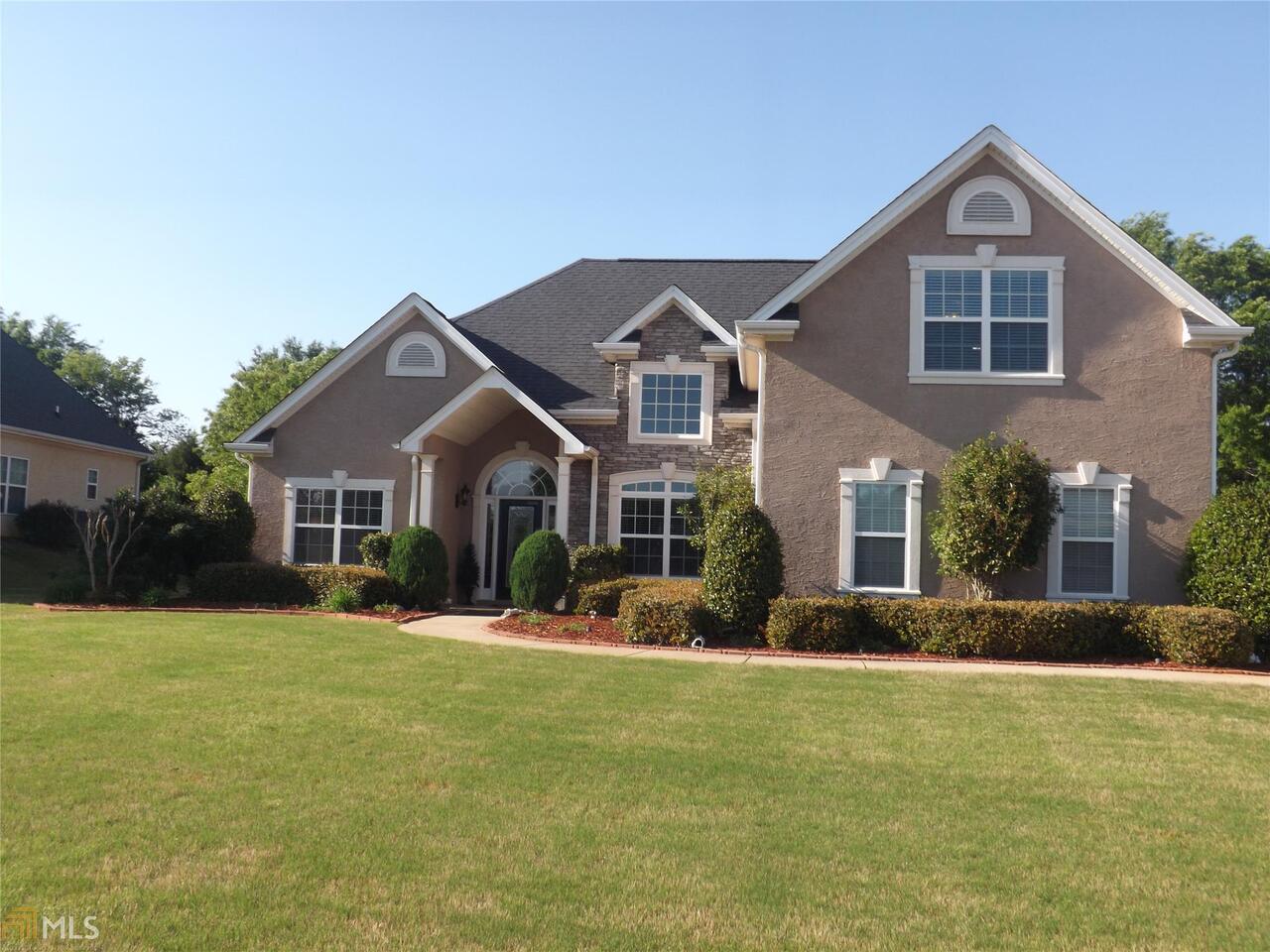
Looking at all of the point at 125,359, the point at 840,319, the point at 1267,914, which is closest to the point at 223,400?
the point at 125,359

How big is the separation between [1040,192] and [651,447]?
8.48 meters

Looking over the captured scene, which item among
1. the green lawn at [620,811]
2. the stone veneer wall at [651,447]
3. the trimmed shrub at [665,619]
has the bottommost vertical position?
the green lawn at [620,811]

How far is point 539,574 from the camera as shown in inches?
716

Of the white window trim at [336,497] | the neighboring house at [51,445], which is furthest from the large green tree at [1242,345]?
the neighboring house at [51,445]

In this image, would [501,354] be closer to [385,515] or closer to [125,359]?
[385,515]

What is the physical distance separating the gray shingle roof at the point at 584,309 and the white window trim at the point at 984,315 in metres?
5.92

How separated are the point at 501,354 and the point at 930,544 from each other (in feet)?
34.8

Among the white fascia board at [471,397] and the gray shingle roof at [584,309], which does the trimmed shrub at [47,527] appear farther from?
the white fascia board at [471,397]

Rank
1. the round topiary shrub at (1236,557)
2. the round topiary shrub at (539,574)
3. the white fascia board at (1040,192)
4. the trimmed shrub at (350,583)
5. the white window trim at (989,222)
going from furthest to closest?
the trimmed shrub at (350,583) → the round topiary shrub at (539,574) → the white window trim at (989,222) → the white fascia board at (1040,192) → the round topiary shrub at (1236,557)

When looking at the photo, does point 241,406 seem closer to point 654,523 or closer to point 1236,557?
point 654,523

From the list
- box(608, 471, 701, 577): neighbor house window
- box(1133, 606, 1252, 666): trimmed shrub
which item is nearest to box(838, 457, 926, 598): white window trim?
box(1133, 606, 1252, 666): trimmed shrub

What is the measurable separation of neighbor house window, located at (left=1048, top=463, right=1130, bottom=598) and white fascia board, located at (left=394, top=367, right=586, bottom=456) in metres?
8.46

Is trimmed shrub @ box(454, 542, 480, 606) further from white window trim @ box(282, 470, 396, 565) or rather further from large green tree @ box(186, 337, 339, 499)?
large green tree @ box(186, 337, 339, 499)

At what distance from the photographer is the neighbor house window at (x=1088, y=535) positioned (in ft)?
50.5
